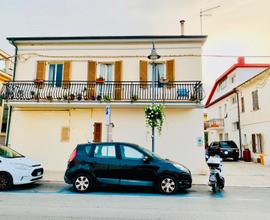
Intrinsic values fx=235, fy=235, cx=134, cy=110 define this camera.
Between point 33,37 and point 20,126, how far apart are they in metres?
5.24

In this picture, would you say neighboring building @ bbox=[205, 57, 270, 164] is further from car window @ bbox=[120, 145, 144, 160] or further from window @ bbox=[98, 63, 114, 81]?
car window @ bbox=[120, 145, 144, 160]

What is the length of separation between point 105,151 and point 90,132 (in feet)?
16.7

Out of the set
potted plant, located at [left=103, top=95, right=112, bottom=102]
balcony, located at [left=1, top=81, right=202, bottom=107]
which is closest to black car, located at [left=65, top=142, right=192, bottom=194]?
potted plant, located at [left=103, top=95, right=112, bottom=102]

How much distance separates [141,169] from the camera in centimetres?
779

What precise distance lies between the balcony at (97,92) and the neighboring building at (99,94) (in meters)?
0.05

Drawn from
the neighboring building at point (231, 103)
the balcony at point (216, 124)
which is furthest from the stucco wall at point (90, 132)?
the balcony at point (216, 124)

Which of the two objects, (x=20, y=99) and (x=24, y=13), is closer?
(x=24, y=13)

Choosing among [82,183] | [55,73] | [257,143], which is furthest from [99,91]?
[257,143]

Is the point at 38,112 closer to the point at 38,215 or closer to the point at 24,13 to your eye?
the point at 24,13

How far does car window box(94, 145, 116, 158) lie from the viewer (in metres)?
8.09

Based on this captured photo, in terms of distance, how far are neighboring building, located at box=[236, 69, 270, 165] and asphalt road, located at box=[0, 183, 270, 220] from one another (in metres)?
9.45

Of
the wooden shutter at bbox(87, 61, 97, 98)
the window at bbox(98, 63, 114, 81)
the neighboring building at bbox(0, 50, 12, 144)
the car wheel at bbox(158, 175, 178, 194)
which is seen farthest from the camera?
the neighboring building at bbox(0, 50, 12, 144)

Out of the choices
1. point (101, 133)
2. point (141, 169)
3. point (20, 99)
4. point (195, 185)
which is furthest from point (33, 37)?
point (195, 185)

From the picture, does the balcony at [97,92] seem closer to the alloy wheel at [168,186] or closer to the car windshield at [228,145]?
the alloy wheel at [168,186]
